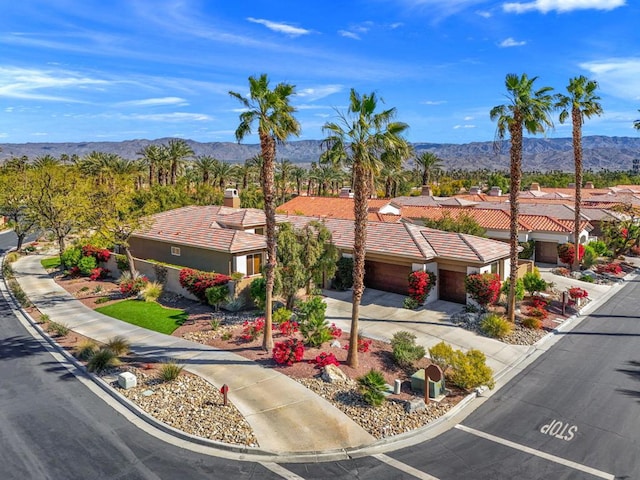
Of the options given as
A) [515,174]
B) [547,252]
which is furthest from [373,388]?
[547,252]

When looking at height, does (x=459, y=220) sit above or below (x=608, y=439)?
above

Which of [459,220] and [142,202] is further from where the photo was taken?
[142,202]

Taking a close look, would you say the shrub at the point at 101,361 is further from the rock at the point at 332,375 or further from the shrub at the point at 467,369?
the shrub at the point at 467,369

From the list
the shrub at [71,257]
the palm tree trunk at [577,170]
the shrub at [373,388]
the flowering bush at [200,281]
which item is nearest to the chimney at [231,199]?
the shrub at [71,257]

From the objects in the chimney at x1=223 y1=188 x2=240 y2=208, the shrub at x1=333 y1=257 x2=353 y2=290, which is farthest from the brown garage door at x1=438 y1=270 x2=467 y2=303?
the chimney at x1=223 y1=188 x2=240 y2=208

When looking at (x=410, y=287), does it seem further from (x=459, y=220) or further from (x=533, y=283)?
(x=459, y=220)

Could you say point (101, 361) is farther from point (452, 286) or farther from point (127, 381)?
point (452, 286)

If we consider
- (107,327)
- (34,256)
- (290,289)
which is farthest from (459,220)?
(34,256)
